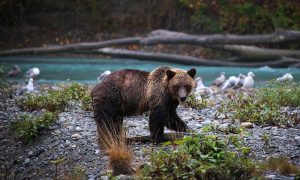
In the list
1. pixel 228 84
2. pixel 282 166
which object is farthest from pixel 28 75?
pixel 282 166

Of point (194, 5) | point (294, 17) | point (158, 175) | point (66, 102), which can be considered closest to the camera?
point (158, 175)

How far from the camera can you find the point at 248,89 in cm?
1330

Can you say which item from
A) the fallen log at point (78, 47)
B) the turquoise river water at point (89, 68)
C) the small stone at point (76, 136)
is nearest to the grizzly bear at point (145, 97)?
the small stone at point (76, 136)

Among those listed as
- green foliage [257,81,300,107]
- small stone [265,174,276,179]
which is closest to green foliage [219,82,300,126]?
green foliage [257,81,300,107]

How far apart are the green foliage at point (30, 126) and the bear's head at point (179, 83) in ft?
6.68

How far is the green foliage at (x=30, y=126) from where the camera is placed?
7.80 metres

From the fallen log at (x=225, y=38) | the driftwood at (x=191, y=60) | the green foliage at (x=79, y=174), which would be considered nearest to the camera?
the green foliage at (x=79, y=174)

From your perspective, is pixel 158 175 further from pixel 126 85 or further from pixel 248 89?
pixel 248 89

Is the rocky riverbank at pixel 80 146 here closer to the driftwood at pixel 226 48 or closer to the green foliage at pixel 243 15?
the driftwood at pixel 226 48

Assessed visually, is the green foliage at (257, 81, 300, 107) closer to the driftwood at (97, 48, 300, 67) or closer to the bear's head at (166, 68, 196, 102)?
the bear's head at (166, 68, 196, 102)

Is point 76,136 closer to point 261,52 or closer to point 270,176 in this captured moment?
point 270,176

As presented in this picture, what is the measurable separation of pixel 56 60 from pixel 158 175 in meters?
15.3

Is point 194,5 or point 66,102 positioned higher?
point 194,5

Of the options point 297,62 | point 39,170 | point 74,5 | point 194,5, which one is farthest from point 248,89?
point 74,5
